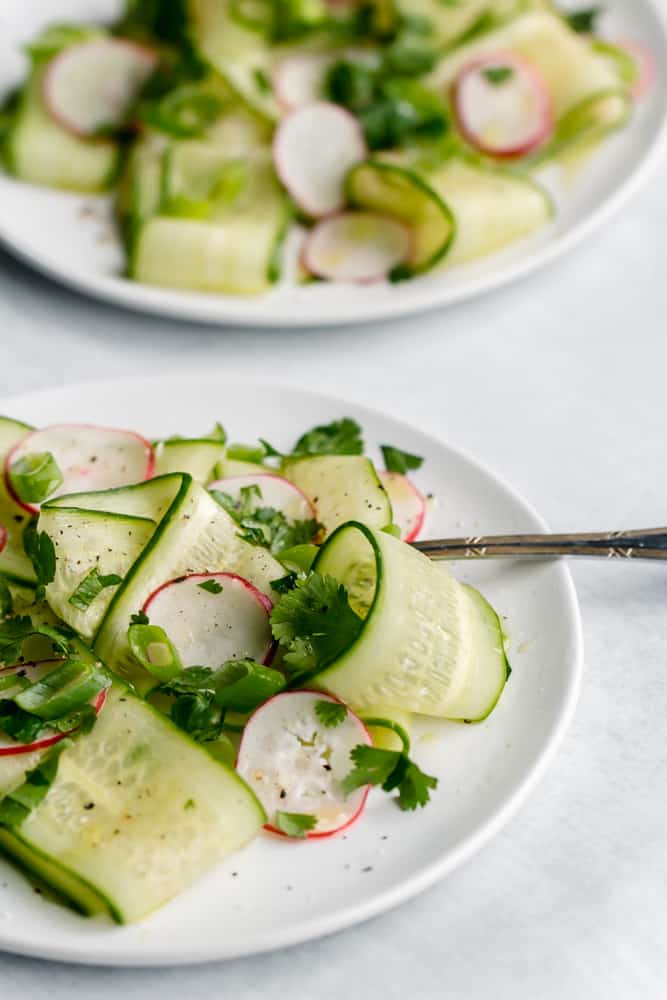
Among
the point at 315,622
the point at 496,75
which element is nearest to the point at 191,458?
the point at 315,622

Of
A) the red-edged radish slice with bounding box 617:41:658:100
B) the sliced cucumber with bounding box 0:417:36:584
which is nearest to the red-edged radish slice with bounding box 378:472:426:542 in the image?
the sliced cucumber with bounding box 0:417:36:584

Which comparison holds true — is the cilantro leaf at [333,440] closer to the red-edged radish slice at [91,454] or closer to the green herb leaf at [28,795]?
the red-edged radish slice at [91,454]

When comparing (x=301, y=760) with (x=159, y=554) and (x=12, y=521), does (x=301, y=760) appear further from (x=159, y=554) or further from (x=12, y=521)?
(x=12, y=521)

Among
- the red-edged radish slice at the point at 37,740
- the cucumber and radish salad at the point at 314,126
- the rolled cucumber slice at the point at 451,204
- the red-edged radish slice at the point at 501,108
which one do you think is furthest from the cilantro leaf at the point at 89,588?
the red-edged radish slice at the point at 501,108

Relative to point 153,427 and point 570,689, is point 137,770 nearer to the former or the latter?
point 570,689

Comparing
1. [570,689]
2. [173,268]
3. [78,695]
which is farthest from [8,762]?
[173,268]

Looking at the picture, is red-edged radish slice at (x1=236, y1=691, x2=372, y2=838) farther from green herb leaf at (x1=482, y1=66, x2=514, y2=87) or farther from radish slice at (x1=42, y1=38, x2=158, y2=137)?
green herb leaf at (x1=482, y1=66, x2=514, y2=87)
